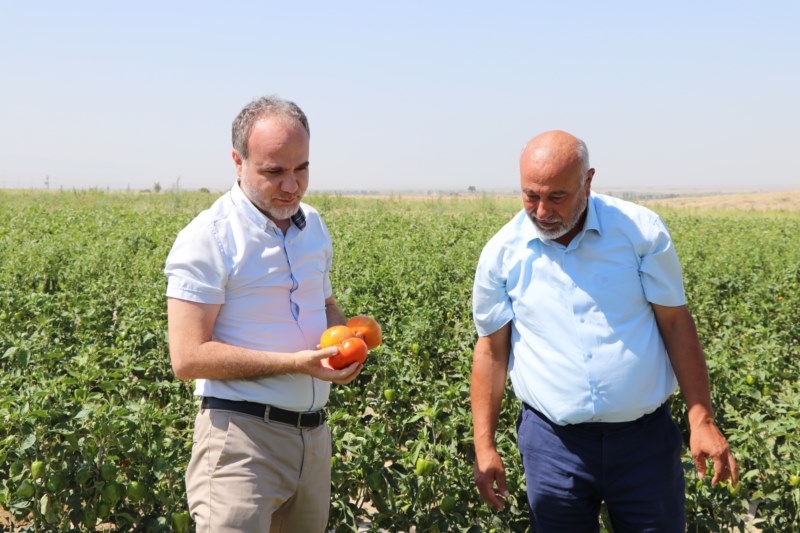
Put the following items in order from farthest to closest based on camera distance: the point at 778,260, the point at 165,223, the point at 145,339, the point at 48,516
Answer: the point at 165,223 → the point at 778,260 → the point at 145,339 → the point at 48,516

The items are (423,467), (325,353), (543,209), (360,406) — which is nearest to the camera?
(325,353)

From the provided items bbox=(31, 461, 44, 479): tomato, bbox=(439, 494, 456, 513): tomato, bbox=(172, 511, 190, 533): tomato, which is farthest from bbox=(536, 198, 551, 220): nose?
bbox=(31, 461, 44, 479): tomato

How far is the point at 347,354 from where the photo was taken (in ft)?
6.63

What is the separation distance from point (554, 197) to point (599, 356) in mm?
476

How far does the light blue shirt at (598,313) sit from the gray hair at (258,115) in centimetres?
78

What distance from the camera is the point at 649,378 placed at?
87.8 inches

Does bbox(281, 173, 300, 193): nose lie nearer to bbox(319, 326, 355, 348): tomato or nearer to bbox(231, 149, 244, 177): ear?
bbox(231, 149, 244, 177): ear

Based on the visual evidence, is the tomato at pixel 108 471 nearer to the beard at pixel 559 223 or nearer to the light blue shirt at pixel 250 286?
the light blue shirt at pixel 250 286

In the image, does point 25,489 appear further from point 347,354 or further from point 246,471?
point 347,354

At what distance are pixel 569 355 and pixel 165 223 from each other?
12782mm

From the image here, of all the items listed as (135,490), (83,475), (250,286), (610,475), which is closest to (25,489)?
(83,475)

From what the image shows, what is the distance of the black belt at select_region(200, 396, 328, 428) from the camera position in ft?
6.66

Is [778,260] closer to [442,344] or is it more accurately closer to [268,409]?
[442,344]

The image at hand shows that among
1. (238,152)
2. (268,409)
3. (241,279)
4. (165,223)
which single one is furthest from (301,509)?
(165,223)
